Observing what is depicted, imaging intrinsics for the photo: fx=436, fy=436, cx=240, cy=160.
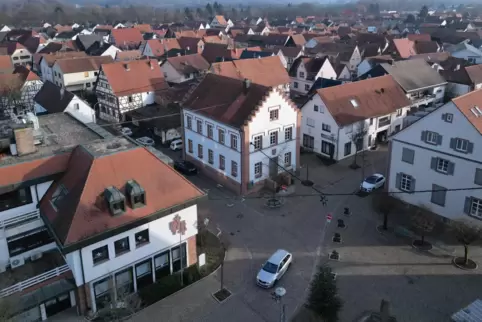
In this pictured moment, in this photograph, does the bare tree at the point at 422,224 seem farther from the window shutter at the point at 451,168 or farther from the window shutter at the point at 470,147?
the window shutter at the point at 470,147

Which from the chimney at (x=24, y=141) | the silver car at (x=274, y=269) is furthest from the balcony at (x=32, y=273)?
the silver car at (x=274, y=269)

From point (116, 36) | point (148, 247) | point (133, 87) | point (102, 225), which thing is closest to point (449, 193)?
point (148, 247)

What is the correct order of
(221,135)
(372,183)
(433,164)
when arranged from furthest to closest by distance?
(221,135)
(372,183)
(433,164)

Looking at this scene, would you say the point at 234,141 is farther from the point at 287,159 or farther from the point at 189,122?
the point at 189,122

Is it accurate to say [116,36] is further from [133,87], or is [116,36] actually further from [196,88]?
[196,88]

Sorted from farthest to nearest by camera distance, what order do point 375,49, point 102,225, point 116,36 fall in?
point 116,36 < point 375,49 < point 102,225

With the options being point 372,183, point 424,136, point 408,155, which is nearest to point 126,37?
point 372,183
